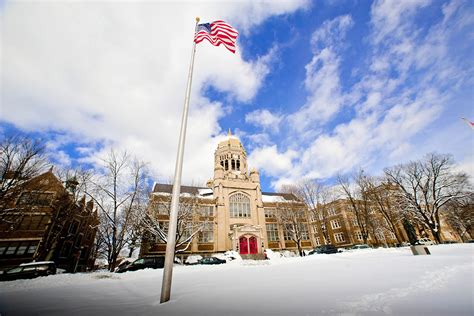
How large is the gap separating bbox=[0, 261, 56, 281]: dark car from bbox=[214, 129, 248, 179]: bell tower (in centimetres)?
2771

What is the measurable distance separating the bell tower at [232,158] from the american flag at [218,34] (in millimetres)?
31869

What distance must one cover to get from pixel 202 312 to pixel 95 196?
864 inches

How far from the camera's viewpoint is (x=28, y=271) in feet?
56.7

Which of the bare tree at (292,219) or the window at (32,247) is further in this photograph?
the bare tree at (292,219)

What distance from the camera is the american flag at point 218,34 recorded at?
9672mm

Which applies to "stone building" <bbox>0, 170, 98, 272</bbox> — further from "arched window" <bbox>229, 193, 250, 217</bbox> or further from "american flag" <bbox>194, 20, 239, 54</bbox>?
"american flag" <bbox>194, 20, 239, 54</bbox>

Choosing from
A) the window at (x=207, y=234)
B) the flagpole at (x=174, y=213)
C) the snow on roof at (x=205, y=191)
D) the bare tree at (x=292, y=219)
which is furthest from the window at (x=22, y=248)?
the bare tree at (x=292, y=219)

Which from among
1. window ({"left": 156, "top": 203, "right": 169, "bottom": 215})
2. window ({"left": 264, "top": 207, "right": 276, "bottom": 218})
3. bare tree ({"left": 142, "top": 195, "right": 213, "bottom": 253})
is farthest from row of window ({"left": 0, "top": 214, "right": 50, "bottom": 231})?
window ({"left": 264, "top": 207, "right": 276, "bottom": 218})

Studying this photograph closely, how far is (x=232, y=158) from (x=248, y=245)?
18405mm

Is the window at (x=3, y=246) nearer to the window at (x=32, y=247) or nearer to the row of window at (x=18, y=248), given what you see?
the row of window at (x=18, y=248)

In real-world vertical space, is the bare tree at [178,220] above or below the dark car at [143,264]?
above

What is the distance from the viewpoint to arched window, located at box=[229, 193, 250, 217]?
123ft

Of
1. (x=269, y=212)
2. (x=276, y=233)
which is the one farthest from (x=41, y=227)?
(x=276, y=233)

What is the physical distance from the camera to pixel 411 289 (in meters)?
4.91
